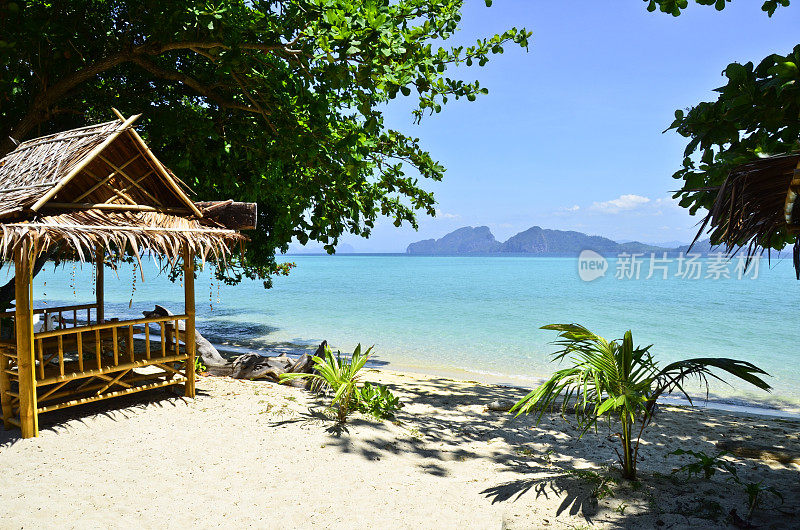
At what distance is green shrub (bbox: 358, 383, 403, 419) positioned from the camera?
6.55 meters

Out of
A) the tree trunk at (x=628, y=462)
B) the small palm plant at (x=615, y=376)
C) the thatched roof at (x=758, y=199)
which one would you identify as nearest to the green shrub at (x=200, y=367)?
the small palm plant at (x=615, y=376)

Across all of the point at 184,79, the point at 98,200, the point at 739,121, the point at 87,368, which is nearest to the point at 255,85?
the point at 184,79

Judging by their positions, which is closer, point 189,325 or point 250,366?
point 189,325

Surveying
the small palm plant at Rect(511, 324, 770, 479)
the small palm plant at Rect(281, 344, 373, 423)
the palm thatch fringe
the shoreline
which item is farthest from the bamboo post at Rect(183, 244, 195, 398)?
the shoreline

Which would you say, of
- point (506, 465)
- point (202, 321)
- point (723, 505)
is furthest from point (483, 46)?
point (202, 321)

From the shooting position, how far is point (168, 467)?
4.67 metres

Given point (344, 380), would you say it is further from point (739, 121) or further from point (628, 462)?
point (739, 121)

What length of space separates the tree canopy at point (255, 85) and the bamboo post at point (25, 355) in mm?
3556

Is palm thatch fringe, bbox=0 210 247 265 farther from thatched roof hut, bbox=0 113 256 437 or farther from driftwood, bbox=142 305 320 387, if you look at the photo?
driftwood, bbox=142 305 320 387

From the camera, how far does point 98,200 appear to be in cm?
589

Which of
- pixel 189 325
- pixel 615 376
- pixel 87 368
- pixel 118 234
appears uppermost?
pixel 118 234

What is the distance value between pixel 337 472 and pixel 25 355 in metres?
3.70

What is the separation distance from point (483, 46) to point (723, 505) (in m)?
6.56

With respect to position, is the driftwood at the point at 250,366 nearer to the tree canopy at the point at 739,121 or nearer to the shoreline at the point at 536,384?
the shoreline at the point at 536,384
